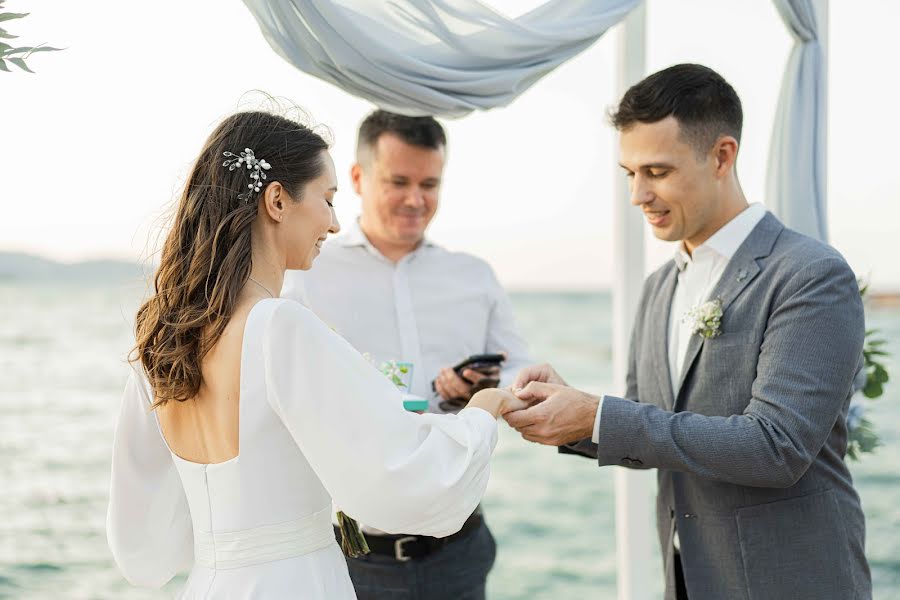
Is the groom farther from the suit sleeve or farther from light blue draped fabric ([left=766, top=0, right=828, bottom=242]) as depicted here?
light blue draped fabric ([left=766, top=0, right=828, bottom=242])

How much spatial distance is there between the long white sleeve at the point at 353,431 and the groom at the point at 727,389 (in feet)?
1.85

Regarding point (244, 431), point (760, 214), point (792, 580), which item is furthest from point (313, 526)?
point (760, 214)

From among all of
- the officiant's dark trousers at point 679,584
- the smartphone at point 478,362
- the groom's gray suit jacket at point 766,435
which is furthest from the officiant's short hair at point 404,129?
the officiant's dark trousers at point 679,584

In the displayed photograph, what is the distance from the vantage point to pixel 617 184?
3.22m

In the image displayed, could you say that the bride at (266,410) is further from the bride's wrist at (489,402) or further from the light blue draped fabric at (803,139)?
the light blue draped fabric at (803,139)

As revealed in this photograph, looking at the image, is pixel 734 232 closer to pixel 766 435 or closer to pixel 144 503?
pixel 766 435

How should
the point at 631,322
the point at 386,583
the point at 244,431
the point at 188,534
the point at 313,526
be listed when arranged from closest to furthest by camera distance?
the point at 244,431, the point at 313,526, the point at 188,534, the point at 386,583, the point at 631,322

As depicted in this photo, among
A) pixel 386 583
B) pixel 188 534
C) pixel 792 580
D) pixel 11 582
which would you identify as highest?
pixel 188 534

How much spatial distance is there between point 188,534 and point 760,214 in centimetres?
167

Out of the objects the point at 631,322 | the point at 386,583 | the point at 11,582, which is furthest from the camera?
the point at 11,582

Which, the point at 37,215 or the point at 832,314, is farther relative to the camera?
the point at 37,215

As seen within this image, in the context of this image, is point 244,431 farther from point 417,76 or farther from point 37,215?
point 37,215

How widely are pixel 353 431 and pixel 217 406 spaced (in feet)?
0.98

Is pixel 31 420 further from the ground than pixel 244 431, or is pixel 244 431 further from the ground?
pixel 244 431
